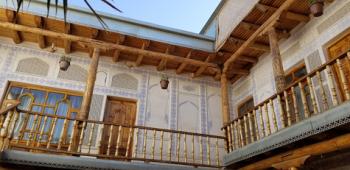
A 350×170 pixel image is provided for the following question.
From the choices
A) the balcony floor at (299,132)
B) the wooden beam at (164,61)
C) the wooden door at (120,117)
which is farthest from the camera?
the wooden beam at (164,61)

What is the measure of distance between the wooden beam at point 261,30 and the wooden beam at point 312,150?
2.99 meters

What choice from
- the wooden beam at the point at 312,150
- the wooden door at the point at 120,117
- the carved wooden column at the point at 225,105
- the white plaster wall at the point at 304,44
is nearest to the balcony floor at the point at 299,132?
the wooden beam at the point at 312,150

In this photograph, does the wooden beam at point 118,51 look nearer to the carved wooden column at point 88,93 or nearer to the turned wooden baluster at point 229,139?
the carved wooden column at point 88,93

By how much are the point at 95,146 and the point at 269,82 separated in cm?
499

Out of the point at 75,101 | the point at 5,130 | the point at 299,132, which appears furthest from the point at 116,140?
the point at 299,132

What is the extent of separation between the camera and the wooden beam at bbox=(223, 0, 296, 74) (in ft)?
20.9

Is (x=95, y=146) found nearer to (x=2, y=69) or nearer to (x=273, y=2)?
(x=2, y=69)

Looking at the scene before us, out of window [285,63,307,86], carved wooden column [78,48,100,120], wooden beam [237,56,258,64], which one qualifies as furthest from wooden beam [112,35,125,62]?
window [285,63,307,86]

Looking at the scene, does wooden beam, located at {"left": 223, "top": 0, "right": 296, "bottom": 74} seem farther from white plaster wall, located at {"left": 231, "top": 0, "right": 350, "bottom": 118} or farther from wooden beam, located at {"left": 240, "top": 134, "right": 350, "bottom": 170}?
wooden beam, located at {"left": 240, "top": 134, "right": 350, "bottom": 170}

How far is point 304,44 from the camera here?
7035 mm

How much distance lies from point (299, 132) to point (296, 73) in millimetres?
2947

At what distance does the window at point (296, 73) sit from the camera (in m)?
7.06

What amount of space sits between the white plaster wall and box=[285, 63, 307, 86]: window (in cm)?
13

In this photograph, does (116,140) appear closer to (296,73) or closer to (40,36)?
(40,36)
